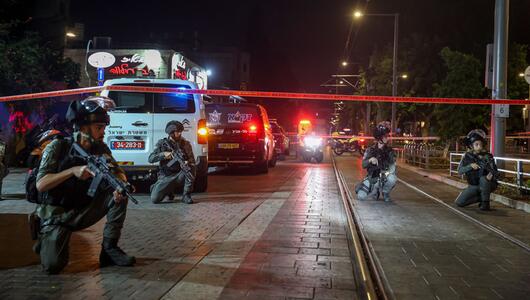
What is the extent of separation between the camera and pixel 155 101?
10.8 metres

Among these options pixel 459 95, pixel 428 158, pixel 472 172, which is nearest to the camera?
pixel 472 172

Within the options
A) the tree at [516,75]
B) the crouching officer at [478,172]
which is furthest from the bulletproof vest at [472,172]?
the tree at [516,75]

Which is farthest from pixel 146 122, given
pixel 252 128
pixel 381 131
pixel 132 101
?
pixel 252 128

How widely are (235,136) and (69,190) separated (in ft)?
37.7

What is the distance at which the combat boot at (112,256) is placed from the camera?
506cm

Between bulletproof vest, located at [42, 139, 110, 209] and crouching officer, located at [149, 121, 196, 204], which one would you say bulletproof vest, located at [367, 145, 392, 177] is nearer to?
crouching officer, located at [149, 121, 196, 204]

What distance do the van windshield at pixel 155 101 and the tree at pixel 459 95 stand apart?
15.5 meters

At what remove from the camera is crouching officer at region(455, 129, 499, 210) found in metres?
9.22

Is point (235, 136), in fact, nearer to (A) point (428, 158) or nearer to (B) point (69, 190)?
(A) point (428, 158)

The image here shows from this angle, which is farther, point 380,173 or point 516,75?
point 516,75

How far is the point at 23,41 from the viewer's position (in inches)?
703

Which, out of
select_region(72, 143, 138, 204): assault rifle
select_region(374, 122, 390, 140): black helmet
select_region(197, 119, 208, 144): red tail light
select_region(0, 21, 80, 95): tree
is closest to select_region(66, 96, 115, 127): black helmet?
select_region(72, 143, 138, 204): assault rifle

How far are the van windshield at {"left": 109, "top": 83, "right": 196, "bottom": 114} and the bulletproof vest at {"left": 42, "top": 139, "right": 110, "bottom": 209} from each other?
5906mm

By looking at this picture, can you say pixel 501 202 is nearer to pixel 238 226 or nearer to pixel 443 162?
pixel 238 226
